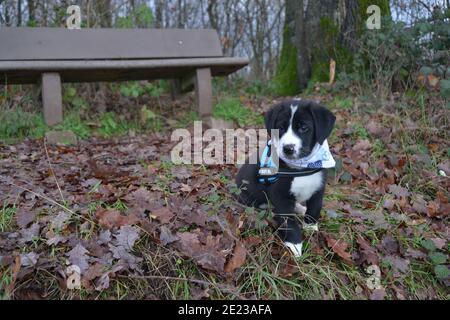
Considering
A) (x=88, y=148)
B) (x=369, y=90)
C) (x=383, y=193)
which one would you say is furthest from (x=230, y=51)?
(x=383, y=193)

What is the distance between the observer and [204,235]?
2850 mm

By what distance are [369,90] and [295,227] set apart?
3.64 metres

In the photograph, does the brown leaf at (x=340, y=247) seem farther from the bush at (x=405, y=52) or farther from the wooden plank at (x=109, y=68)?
the wooden plank at (x=109, y=68)

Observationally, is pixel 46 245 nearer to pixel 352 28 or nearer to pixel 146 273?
pixel 146 273

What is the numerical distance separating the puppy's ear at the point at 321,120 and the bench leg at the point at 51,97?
4.03 m

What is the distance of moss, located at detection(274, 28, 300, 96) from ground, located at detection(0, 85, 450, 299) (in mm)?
3535

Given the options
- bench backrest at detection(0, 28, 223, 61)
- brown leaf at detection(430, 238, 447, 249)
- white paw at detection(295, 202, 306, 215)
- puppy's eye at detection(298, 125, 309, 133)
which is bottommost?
brown leaf at detection(430, 238, 447, 249)

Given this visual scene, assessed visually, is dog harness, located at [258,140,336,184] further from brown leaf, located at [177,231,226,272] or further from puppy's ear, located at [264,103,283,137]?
brown leaf, located at [177,231,226,272]

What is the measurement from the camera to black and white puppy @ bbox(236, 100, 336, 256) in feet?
9.41

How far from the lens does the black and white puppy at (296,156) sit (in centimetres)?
287

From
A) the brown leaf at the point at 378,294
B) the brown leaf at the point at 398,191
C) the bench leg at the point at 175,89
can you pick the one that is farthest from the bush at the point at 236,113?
the brown leaf at the point at 378,294

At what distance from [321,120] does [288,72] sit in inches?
204

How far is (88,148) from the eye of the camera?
17.3ft

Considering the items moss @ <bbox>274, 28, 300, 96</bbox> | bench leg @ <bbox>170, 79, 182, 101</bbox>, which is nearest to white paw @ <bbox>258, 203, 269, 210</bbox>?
moss @ <bbox>274, 28, 300, 96</bbox>
